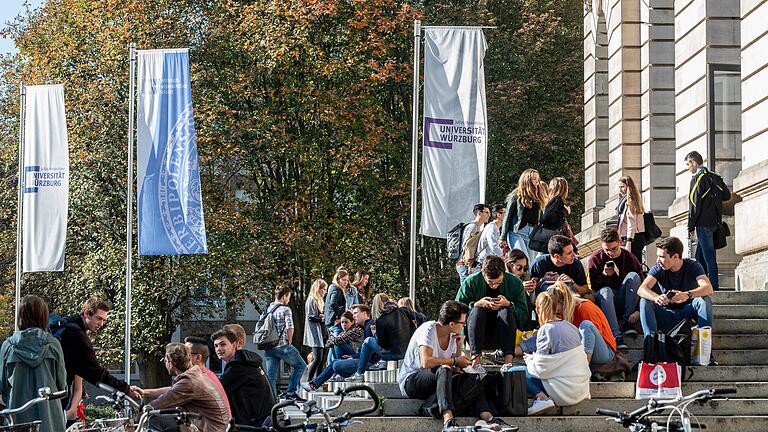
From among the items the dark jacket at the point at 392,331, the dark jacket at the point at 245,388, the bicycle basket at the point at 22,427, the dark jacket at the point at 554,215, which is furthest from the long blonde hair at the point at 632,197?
the bicycle basket at the point at 22,427

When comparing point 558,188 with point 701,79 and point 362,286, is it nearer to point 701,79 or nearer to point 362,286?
point 362,286

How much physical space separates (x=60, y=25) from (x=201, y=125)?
5.70 m

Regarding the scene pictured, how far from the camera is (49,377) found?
1144 centimetres

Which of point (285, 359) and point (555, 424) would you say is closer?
point (555, 424)

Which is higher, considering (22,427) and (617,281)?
(617,281)

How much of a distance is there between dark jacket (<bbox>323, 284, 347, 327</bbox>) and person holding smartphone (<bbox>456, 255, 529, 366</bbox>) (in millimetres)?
5781

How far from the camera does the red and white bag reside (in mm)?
14703

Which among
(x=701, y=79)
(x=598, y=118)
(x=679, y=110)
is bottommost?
(x=679, y=110)

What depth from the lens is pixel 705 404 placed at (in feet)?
48.6

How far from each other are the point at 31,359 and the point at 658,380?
21.8 feet

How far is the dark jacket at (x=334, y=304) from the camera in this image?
21.4 m

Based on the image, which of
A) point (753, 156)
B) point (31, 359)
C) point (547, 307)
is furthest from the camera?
point (753, 156)

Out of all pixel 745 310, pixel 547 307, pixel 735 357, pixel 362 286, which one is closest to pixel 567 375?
pixel 547 307

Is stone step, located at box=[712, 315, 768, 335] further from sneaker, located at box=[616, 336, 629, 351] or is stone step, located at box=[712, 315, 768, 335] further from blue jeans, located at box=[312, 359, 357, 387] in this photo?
blue jeans, located at box=[312, 359, 357, 387]
